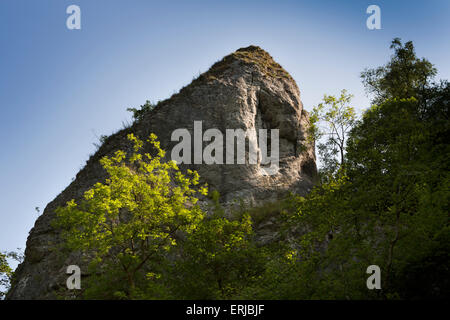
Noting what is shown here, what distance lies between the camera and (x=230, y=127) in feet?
82.2

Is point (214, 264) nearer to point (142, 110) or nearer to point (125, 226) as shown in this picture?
point (125, 226)

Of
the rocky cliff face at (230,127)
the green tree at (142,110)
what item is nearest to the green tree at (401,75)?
the rocky cliff face at (230,127)

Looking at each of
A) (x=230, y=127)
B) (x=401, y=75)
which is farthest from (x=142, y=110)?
(x=401, y=75)

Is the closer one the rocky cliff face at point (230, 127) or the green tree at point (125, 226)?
the green tree at point (125, 226)

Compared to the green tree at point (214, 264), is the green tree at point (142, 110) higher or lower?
higher

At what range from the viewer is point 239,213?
829 inches

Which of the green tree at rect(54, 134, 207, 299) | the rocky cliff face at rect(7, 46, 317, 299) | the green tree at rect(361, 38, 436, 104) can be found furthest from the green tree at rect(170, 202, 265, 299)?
the green tree at rect(361, 38, 436, 104)

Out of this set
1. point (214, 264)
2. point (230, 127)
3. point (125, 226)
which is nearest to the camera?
point (214, 264)

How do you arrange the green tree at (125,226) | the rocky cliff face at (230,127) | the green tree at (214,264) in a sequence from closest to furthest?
the green tree at (214,264) → the green tree at (125,226) → the rocky cliff face at (230,127)

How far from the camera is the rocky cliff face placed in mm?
19172

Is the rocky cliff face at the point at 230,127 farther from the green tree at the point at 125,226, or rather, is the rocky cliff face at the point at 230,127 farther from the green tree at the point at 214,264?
the green tree at the point at 214,264

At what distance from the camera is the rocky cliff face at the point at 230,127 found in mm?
19172
